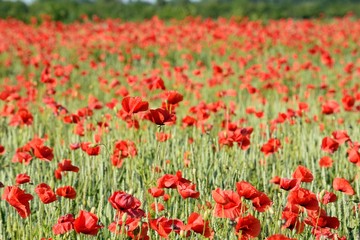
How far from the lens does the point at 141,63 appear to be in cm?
859

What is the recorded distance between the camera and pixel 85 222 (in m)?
1.76

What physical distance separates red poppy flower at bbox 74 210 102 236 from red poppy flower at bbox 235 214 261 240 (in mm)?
418

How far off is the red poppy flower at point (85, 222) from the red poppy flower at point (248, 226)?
418mm

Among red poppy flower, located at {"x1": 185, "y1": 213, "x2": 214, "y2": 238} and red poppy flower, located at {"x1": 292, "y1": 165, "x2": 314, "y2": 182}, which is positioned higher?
red poppy flower, located at {"x1": 292, "y1": 165, "x2": 314, "y2": 182}

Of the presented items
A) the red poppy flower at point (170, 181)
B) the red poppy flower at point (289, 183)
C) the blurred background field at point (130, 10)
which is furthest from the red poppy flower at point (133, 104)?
the blurred background field at point (130, 10)

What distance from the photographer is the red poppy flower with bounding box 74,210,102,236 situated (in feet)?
5.76

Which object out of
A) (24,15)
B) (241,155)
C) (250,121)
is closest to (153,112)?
(241,155)

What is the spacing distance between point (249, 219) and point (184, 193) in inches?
10.2

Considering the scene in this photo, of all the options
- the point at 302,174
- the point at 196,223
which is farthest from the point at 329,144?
the point at 196,223

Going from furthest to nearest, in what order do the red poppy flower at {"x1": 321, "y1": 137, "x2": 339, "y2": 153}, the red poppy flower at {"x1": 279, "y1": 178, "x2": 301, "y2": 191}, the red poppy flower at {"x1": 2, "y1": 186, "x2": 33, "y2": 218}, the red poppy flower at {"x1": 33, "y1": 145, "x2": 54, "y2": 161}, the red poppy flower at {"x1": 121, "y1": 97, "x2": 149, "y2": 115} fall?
the red poppy flower at {"x1": 321, "y1": 137, "x2": 339, "y2": 153} < the red poppy flower at {"x1": 33, "y1": 145, "x2": 54, "y2": 161} < the red poppy flower at {"x1": 121, "y1": 97, "x2": 149, "y2": 115} < the red poppy flower at {"x1": 279, "y1": 178, "x2": 301, "y2": 191} < the red poppy flower at {"x1": 2, "y1": 186, "x2": 33, "y2": 218}

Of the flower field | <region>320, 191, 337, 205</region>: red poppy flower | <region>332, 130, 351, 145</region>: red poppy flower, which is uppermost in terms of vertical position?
<region>332, 130, 351, 145</region>: red poppy flower

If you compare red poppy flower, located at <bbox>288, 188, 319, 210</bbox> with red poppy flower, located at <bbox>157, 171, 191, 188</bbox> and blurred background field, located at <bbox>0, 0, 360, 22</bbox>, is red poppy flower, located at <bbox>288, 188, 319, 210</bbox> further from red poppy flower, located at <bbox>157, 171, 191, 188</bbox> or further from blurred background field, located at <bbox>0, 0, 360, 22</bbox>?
blurred background field, located at <bbox>0, 0, 360, 22</bbox>

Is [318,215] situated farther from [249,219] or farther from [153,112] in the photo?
[153,112]

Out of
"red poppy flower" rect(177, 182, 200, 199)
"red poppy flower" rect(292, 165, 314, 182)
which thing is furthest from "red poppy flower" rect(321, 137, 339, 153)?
"red poppy flower" rect(177, 182, 200, 199)
